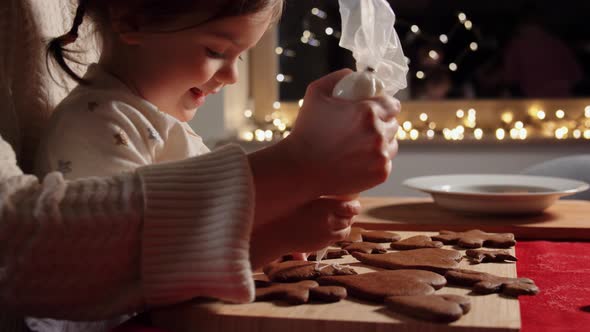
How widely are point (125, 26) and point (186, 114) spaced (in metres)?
0.16

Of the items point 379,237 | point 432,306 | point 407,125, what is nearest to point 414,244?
point 379,237

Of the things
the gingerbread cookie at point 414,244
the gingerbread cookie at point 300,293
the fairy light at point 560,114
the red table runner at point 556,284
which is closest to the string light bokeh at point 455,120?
the fairy light at point 560,114

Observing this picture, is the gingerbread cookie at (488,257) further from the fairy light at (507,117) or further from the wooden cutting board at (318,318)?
the fairy light at (507,117)

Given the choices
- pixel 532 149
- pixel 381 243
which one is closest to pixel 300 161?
pixel 381 243

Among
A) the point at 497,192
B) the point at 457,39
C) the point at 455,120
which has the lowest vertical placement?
the point at 497,192

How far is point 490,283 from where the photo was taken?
63cm

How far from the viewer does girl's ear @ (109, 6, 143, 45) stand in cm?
71

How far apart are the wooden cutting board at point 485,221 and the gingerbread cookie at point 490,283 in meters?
0.40

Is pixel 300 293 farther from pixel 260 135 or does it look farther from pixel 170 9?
pixel 260 135

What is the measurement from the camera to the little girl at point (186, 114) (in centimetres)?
59

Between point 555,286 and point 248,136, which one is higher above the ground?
point 248,136

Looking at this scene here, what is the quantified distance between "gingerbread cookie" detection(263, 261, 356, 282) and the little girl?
2 cm

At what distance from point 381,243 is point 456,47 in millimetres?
2372

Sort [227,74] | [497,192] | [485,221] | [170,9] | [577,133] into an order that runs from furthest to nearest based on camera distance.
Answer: [577,133] → [497,192] → [485,221] → [227,74] → [170,9]
